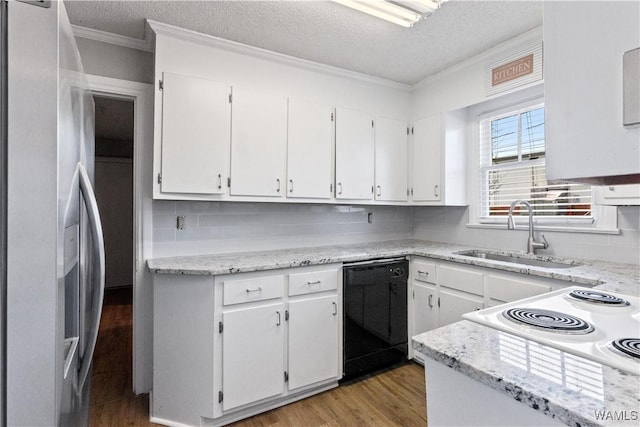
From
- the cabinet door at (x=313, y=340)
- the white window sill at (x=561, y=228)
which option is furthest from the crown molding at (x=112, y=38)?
the white window sill at (x=561, y=228)

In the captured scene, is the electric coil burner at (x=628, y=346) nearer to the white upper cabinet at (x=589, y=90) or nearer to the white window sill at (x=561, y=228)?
the white upper cabinet at (x=589, y=90)

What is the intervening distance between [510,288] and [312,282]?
1218 mm

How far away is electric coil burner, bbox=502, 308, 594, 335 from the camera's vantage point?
834mm

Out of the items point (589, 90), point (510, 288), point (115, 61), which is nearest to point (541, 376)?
point (589, 90)

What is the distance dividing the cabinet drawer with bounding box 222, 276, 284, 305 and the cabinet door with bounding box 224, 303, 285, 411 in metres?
0.06

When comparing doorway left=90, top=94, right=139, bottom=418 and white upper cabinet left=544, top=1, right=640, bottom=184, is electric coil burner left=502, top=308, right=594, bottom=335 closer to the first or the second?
white upper cabinet left=544, top=1, right=640, bottom=184

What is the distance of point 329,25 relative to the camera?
2.10m

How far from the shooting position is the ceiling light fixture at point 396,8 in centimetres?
181

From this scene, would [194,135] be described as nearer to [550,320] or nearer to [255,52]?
[255,52]

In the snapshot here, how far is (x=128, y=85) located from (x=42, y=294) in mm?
2018

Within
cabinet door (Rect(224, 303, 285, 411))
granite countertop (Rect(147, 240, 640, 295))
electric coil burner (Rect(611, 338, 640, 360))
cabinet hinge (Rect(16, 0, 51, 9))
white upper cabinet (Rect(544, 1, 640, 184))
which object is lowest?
cabinet door (Rect(224, 303, 285, 411))

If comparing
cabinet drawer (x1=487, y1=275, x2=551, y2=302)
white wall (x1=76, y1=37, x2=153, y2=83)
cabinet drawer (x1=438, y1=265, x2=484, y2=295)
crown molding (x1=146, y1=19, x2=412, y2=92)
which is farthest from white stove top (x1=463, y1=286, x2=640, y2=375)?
white wall (x1=76, y1=37, x2=153, y2=83)

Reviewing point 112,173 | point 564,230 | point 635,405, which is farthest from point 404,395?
point 112,173

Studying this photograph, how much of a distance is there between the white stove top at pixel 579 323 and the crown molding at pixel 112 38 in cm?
257
